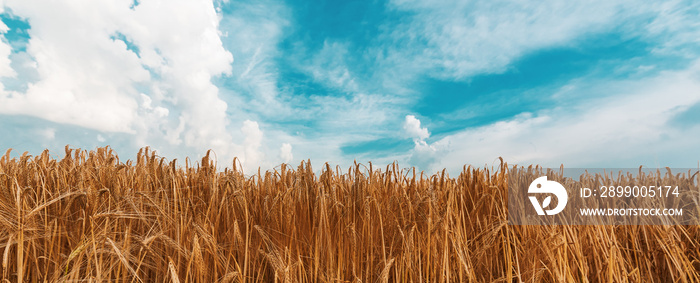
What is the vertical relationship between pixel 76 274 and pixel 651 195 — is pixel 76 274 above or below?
below

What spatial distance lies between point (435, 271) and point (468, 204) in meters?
1.24

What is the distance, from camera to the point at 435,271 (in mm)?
2736

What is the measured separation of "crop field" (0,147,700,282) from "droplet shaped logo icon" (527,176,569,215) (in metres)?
0.39

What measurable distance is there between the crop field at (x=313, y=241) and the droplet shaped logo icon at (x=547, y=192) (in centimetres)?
39

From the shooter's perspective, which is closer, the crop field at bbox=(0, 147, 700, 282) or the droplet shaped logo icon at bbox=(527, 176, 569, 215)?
the crop field at bbox=(0, 147, 700, 282)

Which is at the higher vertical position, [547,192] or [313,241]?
[547,192]

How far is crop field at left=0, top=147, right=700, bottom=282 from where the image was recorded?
2723 millimetres

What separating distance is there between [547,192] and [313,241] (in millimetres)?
2473

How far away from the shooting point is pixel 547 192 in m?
3.91

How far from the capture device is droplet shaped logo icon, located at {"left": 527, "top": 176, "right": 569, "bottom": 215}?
12.2ft

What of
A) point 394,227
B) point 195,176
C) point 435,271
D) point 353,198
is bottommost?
point 435,271

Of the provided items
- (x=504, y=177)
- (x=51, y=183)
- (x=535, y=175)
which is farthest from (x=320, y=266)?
(x=51, y=183)

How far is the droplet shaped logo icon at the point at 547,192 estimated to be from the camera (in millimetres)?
3734

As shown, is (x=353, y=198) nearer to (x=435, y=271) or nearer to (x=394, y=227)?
(x=394, y=227)
